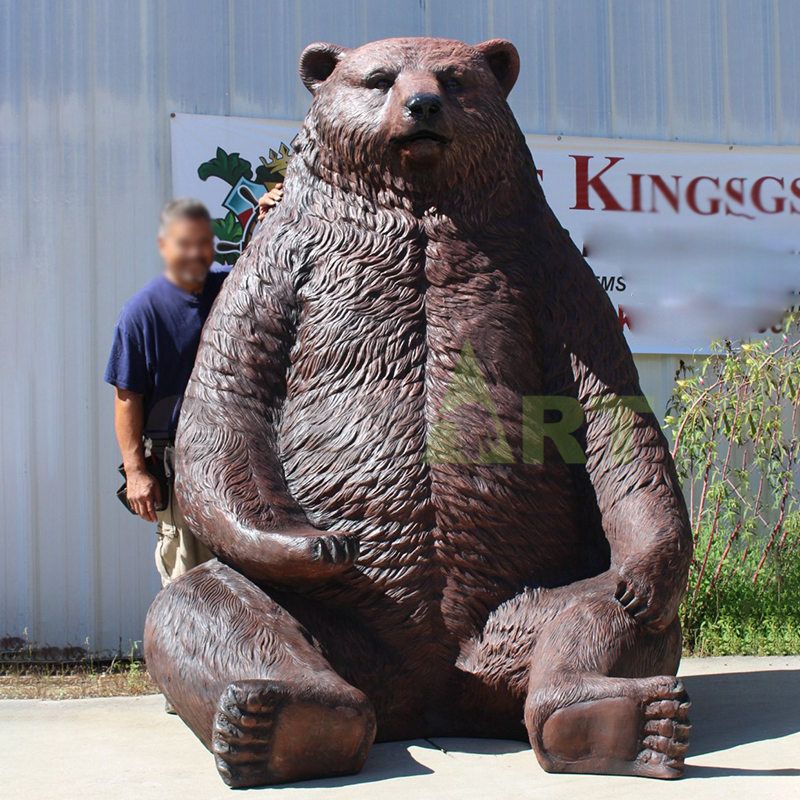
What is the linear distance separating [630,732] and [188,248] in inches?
75.2

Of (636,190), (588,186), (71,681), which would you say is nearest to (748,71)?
(636,190)

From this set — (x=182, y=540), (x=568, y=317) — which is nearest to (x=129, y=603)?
(x=182, y=540)

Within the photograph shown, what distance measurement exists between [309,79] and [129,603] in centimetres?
285

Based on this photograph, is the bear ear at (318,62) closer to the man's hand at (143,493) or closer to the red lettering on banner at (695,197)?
the man's hand at (143,493)

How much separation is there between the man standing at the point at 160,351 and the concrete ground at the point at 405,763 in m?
0.65

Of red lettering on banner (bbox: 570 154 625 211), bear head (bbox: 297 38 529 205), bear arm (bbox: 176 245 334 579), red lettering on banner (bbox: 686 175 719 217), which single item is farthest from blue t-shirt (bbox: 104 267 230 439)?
red lettering on banner (bbox: 686 175 719 217)

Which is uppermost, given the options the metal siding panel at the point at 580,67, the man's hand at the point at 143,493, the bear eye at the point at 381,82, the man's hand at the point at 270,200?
the metal siding panel at the point at 580,67

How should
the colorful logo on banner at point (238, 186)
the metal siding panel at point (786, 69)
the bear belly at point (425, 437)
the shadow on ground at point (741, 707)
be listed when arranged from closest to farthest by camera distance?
the bear belly at point (425, 437) → the shadow on ground at point (741, 707) → the colorful logo on banner at point (238, 186) → the metal siding panel at point (786, 69)

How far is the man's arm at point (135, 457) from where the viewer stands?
340 centimetres

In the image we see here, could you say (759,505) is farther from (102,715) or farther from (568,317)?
(102,715)

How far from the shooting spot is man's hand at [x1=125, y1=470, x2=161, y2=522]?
11.1ft

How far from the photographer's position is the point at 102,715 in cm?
330

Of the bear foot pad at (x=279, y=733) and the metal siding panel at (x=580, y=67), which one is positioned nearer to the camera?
the bear foot pad at (x=279, y=733)

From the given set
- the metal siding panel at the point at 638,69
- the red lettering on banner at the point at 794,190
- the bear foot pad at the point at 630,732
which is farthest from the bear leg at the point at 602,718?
the red lettering on banner at the point at 794,190
